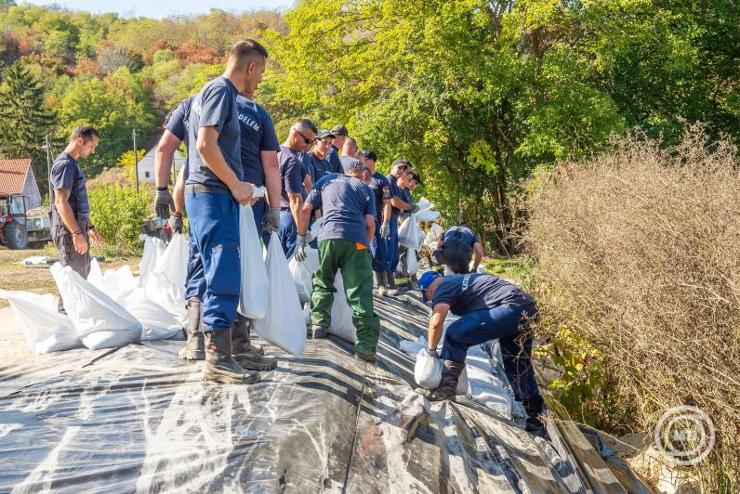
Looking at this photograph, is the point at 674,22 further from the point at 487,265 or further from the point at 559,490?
the point at 559,490

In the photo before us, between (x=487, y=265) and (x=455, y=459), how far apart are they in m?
12.3

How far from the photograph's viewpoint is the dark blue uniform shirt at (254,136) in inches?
152

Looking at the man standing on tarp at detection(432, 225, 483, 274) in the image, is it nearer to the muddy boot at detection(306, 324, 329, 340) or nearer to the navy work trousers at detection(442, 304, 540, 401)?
the navy work trousers at detection(442, 304, 540, 401)

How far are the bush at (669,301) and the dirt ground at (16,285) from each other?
13.4 ft

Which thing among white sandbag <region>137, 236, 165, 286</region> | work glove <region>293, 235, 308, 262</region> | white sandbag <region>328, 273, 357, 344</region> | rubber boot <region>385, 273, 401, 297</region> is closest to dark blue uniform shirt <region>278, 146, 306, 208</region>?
work glove <region>293, 235, 308, 262</region>

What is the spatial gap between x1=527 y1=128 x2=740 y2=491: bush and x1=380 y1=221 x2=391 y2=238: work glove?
2.58 m

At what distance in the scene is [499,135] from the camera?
18.7m

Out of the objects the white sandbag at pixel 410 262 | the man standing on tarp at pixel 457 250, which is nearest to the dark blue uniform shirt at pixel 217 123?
the man standing on tarp at pixel 457 250

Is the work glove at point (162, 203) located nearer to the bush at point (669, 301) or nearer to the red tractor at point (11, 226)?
the bush at point (669, 301)

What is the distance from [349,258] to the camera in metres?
4.86

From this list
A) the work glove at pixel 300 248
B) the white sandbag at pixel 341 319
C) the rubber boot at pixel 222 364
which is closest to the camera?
the rubber boot at pixel 222 364

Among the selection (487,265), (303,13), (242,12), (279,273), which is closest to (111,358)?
(279,273)

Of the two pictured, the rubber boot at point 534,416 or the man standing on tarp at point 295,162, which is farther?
the man standing on tarp at point 295,162

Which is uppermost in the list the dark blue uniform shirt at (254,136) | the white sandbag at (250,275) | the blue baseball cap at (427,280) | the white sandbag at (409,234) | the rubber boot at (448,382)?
the dark blue uniform shirt at (254,136)
